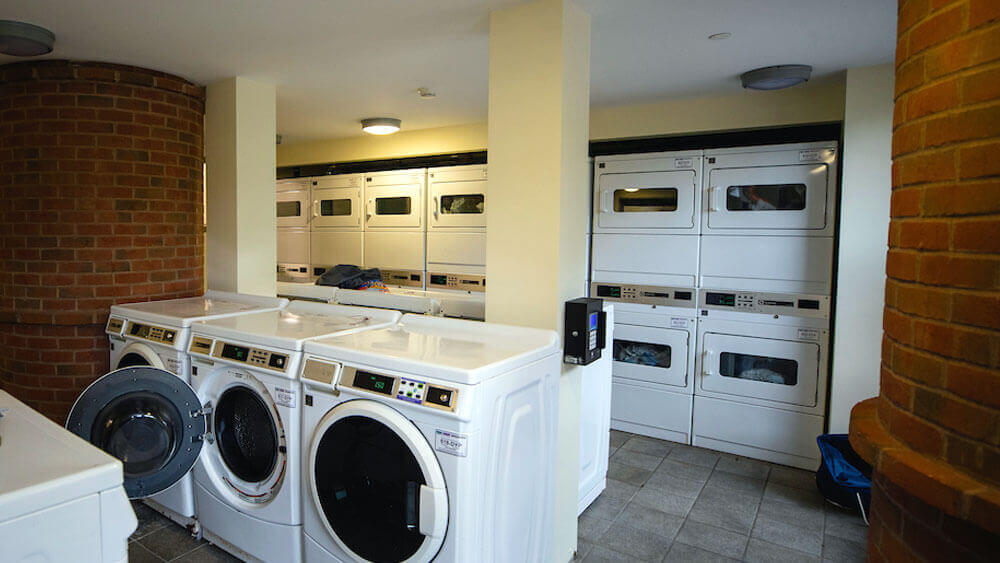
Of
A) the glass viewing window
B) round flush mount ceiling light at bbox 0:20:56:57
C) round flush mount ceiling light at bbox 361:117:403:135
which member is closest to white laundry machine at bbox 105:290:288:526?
round flush mount ceiling light at bbox 0:20:56:57

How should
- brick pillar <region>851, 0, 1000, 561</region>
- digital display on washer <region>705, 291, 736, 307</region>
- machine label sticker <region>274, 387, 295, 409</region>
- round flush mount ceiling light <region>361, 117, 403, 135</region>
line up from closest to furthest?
brick pillar <region>851, 0, 1000, 561</region>, machine label sticker <region>274, 387, 295, 409</region>, digital display on washer <region>705, 291, 736, 307</region>, round flush mount ceiling light <region>361, 117, 403, 135</region>

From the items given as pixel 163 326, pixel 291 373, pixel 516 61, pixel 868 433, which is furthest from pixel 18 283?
pixel 868 433

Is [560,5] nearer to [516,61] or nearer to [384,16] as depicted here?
[516,61]

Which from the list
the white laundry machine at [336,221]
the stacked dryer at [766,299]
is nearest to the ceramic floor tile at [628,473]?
the stacked dryer at [766,299]

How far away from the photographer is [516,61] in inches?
92.0

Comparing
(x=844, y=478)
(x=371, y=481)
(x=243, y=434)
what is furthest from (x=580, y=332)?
(x=844, y=478)

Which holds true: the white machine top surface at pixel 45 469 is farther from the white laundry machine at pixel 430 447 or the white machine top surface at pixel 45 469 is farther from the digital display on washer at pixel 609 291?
the digital display on washer at pixel 609 291

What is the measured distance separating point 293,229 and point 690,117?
13.9 feet

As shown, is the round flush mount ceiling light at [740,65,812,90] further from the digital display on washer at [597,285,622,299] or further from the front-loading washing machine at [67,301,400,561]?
the front-loading washing machine at [67,301,400,561]

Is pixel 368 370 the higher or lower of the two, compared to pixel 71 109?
lower

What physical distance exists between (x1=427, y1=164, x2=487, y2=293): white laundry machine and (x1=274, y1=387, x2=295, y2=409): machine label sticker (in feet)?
8.92

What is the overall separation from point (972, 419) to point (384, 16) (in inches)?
100.0

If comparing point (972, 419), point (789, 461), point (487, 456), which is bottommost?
point (789, 461)

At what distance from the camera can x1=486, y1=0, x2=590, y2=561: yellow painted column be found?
7.40ft
